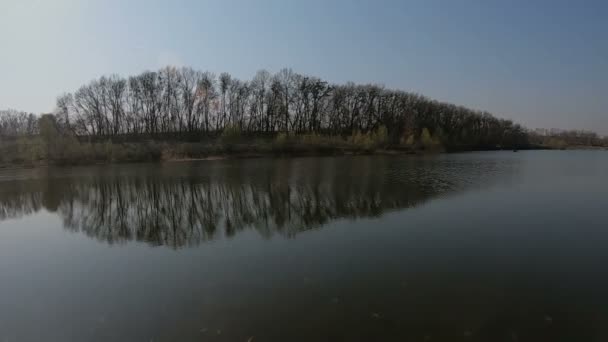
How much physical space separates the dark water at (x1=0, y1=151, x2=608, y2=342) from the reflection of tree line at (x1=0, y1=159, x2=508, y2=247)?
0.56 ft

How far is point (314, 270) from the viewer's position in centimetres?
807

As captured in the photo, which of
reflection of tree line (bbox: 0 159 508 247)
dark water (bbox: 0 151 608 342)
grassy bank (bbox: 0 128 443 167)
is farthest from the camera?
grassy bank (bbox: 0 128 443 167)

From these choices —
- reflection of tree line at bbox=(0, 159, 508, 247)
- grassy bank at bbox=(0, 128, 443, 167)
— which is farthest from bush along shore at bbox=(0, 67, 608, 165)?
reflection of tree line at bbox=(0, 159, 508, 247)

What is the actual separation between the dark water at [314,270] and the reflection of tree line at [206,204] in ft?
0.56

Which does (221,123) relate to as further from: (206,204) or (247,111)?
(206,204)

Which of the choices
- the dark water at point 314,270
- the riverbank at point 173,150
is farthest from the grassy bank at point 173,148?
the dark water at point 314,270

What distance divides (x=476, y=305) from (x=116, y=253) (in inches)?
426

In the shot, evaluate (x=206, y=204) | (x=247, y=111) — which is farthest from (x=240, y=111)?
(x=206, y=204)

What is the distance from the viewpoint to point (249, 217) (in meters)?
14.1

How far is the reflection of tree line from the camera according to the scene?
12.8m

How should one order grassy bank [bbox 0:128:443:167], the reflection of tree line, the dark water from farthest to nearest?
1. grassy bank [bbox 0:128:443:167]
2. the reflection of tree line
3. the dark water

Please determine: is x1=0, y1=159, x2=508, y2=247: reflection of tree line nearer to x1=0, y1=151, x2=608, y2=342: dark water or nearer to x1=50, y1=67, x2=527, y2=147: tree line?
x1=0, y1=151, x2=608, y2=342: dark water

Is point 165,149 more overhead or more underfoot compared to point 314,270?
more overhead

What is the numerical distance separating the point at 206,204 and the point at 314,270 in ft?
35.6
